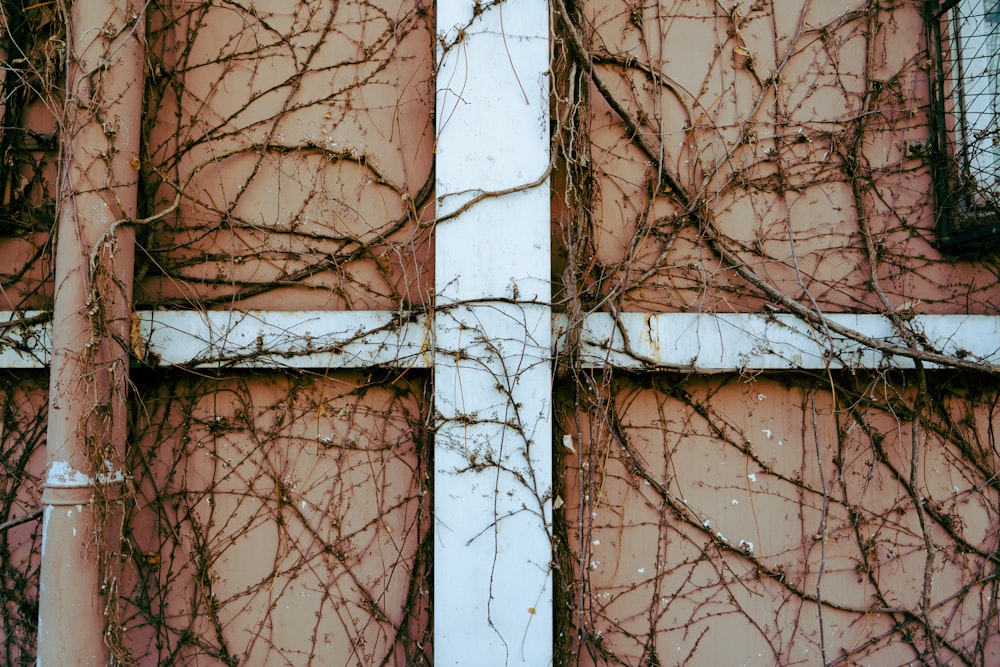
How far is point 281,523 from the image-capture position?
2.58 m

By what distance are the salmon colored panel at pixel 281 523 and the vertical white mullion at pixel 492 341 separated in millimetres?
208

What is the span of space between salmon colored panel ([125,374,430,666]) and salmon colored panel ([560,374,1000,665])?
69 centimetres

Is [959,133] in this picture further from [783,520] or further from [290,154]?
[290,154]

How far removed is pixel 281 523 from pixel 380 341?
0.82 m

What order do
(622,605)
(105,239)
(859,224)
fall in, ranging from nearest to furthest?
(105,239) → (622,605) → (859,224)

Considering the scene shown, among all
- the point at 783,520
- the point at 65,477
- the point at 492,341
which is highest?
the point at 492,341

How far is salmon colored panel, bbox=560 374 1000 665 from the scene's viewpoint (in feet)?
8.49

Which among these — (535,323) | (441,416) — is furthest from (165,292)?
(535,323)

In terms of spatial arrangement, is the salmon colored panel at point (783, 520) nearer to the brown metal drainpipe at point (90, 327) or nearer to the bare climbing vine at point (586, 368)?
the bare climbing vine at point (586, 368)

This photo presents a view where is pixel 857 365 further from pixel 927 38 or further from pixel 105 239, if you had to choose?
pixel 105 239

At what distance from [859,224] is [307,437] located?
8.03 ft

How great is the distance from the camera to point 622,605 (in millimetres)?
2576

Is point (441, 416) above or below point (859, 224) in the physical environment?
below

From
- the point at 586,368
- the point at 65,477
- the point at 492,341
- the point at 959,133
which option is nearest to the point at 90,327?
the point at 65,477
